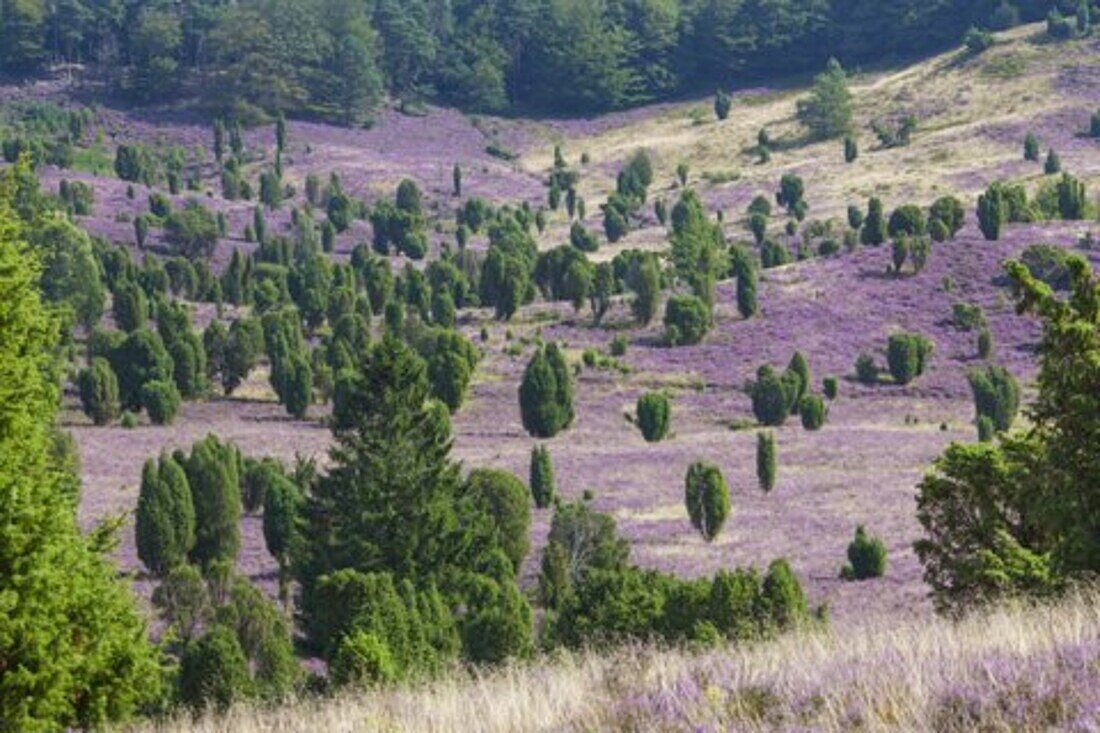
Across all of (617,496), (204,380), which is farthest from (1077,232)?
(204,380)

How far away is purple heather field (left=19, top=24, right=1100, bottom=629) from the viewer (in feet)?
178

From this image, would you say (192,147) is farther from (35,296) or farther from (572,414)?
(35,296)

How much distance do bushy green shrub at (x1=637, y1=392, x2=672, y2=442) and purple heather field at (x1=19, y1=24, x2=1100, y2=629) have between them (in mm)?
1089

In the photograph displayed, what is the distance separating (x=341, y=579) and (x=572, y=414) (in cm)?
3774

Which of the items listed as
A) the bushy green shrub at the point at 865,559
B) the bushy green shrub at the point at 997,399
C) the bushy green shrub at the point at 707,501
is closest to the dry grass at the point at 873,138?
the bushy green shrub at the point at 997,399

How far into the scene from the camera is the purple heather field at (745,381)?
5438cm

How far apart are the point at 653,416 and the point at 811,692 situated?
6304 cm

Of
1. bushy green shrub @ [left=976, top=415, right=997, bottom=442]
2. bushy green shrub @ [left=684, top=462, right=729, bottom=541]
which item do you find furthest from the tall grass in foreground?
bushy green shrub @ [left=976, top=415, right=997, bottom=442]

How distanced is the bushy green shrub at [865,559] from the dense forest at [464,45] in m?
122

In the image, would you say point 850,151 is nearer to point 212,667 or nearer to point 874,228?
point 874,228

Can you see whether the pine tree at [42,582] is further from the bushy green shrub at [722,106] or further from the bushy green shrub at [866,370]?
the bushy green shrub at [722,106]

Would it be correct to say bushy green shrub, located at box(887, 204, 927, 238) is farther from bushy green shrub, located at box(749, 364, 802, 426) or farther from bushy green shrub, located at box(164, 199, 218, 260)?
bushy green shrub, located at box(164, 199, 218, 260)

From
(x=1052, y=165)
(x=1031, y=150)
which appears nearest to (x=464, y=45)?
(x=1031, y=150)

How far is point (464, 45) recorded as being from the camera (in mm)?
179750
